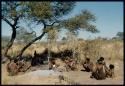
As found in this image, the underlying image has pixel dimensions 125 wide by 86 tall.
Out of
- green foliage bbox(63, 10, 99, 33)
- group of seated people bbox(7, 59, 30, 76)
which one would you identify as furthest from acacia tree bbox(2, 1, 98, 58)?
group of seated people bbox(7, 59, 30, 76)

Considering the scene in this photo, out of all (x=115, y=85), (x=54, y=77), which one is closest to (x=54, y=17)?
(x=54, y=77)

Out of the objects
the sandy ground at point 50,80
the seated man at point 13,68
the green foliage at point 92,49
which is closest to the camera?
the sandy ground at point 50,80

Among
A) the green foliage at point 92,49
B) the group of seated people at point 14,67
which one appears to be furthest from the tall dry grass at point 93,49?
the group of seated people at point 14,67

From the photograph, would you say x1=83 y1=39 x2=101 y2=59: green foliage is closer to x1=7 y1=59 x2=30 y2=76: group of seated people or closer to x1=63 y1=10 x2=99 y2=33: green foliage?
x1=63 y1=10 x2=99 y2=33: green foliage

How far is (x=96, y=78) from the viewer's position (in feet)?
61.0

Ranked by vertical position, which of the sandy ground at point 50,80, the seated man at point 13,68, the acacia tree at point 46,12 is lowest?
the sandy ground at point 50,80

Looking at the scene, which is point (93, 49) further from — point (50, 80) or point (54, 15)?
point (50, 80)

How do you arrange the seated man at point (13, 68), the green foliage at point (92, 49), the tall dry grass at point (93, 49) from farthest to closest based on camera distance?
the green foliage at point (92, 49) → the tall dry grass at point (93, 49) → the seated man at point (13, 68)

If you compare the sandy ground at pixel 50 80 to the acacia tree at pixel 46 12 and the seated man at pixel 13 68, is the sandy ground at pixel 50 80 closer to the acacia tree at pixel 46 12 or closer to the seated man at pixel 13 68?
the seated man at pixel 13 68

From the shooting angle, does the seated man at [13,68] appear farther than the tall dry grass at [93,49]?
No

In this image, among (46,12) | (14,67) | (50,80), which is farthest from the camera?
(46,12)

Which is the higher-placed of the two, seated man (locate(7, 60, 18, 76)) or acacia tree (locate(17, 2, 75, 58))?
acacia tree (locate(17, 2, 75, 58))

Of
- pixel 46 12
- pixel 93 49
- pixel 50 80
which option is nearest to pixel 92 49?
pixel 93 49

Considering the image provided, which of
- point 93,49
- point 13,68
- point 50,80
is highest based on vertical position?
point 93,49
